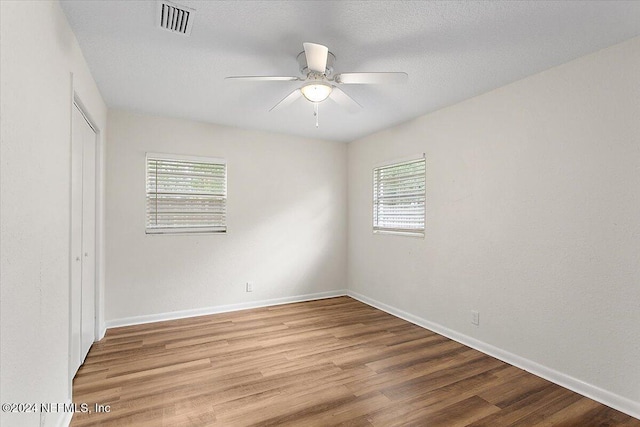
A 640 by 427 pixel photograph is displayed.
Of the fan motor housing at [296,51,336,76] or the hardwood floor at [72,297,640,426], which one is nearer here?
the hardwood floor at [72,297,640,426]

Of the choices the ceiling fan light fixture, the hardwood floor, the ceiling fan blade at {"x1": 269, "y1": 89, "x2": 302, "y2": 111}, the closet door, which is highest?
A: the ceiling fan blade at {"x1": 269, "y1": 89, "x2": 302, "y2": 111}

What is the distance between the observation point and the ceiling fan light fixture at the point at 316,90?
232cm

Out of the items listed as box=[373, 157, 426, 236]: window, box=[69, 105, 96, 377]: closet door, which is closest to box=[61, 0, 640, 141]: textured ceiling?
box=[69, 105, 96, 377]: closet door

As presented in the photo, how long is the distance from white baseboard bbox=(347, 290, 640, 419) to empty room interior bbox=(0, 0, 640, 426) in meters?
0.02

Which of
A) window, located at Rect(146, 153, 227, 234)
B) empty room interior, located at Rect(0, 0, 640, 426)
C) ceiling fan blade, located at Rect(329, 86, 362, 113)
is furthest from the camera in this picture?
window, located at Rect(146, 153, 227, 234)

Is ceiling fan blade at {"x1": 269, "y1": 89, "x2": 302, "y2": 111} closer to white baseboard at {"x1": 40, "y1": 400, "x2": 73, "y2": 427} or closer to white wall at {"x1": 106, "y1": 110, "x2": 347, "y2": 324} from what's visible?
white wall at {"x1": 106, "y1": 110, "x2": 347, "y2": 324}

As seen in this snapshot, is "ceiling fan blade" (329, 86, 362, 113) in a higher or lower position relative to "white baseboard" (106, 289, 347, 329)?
higher

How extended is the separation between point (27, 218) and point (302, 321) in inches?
117

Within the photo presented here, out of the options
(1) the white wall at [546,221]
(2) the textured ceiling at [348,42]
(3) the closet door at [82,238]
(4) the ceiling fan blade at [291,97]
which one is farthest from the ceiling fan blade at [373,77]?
(3) the closet door at [82,238]

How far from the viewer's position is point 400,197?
13.4ft

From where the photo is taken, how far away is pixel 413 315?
384 cm

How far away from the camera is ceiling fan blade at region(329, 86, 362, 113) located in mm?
2485

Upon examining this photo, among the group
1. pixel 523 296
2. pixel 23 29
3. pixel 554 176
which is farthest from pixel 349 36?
pixel 523 296

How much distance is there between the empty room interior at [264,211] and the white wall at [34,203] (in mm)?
16
